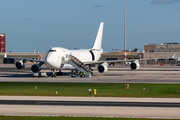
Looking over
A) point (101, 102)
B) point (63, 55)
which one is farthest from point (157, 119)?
point (63, 55)

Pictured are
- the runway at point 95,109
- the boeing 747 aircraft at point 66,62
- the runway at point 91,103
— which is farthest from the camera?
the boeing 747 aircraft at point 66,62

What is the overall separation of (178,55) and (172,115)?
13278 centimetres

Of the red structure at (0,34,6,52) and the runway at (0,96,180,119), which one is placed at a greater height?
the red structure at (0,34,6,52)

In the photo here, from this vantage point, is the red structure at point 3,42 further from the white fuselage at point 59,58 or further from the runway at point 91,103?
Answer: the runway at point 91,103

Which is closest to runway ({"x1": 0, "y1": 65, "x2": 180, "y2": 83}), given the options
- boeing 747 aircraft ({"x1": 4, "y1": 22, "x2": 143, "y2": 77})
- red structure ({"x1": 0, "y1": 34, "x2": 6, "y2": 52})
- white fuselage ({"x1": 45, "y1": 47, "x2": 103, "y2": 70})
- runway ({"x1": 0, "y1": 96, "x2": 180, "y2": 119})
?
boeing 747 aircraft ({"x1": 4, "y1": 22, "x2": 143, "y2": 77})

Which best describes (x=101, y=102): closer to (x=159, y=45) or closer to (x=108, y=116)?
(x=108, y=116)

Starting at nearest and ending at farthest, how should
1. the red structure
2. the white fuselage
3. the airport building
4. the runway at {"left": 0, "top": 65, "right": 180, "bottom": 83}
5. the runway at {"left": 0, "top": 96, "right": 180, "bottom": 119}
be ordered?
the runway at {"left": 0, "top": 96, "right": 180, "bottom": 119} < the runway at {"left": 0, "top": 65, "right": 180, "bottom": 83} < the white fuselage < the airport building < the red structure

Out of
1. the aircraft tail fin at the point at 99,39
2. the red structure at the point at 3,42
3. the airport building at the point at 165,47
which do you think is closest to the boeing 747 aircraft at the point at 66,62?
the aircraft tail fin at the point at 99,39

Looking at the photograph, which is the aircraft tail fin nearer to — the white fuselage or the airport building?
the white fuselage

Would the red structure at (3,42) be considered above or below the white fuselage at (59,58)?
above

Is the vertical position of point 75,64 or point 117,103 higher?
point 75,64

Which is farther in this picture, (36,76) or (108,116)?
(36,76)

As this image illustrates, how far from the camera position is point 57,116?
2478cm

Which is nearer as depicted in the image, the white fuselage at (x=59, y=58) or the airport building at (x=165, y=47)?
the white fuselage at (x=59, y=58)
